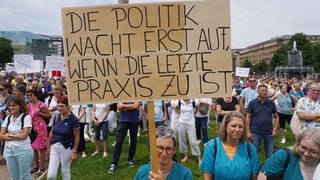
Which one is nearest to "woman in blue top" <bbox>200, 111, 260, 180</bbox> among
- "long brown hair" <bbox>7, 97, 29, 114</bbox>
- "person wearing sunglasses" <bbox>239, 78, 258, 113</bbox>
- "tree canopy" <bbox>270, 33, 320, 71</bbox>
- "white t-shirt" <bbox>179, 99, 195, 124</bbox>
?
"long brown hair" <bbox>7, 97, 29, 114</bbox>

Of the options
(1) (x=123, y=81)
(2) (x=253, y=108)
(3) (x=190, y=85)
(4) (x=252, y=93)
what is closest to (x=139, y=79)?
(1) (x=123, y=81)

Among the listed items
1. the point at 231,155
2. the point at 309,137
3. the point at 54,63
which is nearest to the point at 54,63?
the point at 54,63

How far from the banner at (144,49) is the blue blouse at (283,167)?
0.90 m

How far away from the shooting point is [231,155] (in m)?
3.82

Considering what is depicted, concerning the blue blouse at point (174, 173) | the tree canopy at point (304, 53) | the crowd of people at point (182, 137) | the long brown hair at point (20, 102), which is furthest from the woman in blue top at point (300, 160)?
the tree canopy at point (304, 53)

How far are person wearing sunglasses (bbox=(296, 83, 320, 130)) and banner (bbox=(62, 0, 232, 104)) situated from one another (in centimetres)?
416

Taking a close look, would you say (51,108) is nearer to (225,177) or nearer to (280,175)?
(225,177)

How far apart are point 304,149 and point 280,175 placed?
12.7 inches

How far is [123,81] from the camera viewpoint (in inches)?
123

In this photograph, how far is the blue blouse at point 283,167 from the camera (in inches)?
125

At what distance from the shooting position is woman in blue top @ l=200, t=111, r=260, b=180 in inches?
146

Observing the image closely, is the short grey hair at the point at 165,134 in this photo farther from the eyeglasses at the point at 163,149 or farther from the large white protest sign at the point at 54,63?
the large white protest sign at the point at 54,63

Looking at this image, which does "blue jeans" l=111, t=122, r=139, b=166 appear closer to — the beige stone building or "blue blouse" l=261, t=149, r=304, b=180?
"blue blouse" l=261, t=149, r=304, b=180

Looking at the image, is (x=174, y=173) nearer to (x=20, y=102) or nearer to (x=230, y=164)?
(x=230, y=164)
